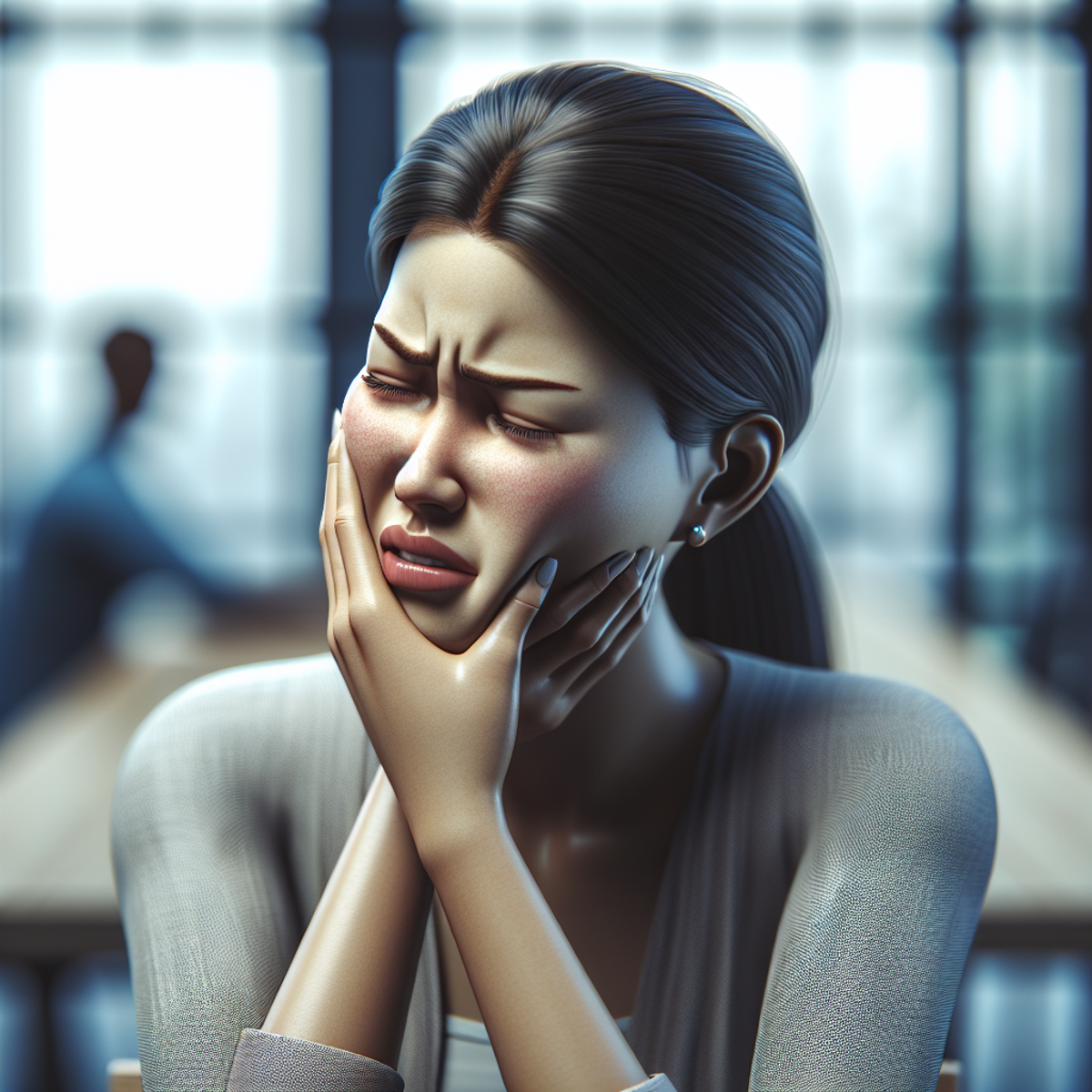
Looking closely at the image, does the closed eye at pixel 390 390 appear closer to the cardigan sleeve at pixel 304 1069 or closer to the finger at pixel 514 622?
the finger at pixel 514 622

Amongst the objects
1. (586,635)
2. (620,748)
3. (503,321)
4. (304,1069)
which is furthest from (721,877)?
(503,321)

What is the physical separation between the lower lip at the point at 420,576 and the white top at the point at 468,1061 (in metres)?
0.39

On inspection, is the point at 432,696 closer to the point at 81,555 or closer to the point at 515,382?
the point at 515,382

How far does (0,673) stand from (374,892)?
2.57 metres

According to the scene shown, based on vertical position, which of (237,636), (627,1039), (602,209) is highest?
(602,209)

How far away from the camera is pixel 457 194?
76cm

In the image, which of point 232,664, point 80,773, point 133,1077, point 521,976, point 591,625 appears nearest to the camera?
point 521,976

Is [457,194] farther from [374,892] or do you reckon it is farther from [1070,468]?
[1070,468]

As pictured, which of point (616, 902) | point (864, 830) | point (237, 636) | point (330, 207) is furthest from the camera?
point (330, 207)

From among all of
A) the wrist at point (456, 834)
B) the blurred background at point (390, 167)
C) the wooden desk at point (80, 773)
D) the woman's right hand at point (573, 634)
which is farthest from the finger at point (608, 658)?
the blurred background at point (390, 167)

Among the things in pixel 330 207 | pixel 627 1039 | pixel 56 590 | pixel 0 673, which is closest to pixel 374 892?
pixel 627 1039

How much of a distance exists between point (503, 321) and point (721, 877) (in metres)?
0.45

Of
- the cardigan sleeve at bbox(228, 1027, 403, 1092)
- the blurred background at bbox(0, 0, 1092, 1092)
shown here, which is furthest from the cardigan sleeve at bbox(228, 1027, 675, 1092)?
the blurred background at bbox(0, 0, 1092, 1092)

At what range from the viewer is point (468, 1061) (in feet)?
3.04
